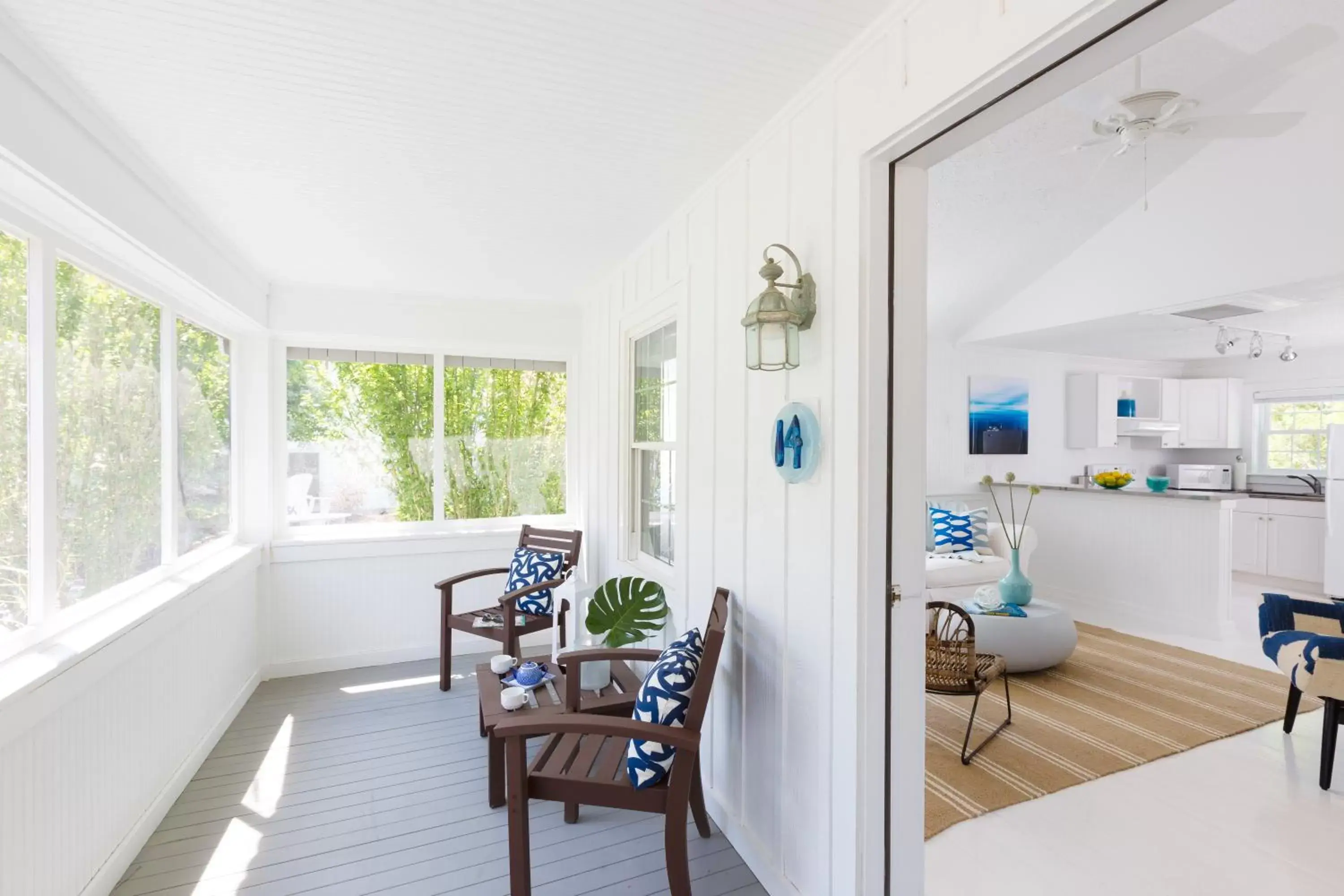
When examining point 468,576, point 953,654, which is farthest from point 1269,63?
point 468,576

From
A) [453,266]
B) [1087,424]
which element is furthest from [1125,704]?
[453,266]

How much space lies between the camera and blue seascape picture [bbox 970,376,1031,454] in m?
5.82

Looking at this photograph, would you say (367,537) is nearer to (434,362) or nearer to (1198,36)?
(434,362)

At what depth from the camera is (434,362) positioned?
4.64 metres

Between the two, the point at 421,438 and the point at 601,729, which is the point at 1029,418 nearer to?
the point at 421,438

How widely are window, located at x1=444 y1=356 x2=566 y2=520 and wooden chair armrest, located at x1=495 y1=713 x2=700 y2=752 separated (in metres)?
3.02

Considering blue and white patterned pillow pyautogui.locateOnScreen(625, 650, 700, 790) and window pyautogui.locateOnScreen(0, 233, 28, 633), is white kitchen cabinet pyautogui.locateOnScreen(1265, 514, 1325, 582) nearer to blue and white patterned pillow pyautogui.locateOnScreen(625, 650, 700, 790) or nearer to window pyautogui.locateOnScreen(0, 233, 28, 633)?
blue and white patterned pillow pyautogui.locateOnScreen(625, 650, 700, 790)

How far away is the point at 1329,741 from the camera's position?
2.62 meters

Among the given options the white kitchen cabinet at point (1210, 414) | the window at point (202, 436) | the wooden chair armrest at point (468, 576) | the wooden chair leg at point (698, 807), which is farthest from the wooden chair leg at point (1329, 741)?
the white kitchen cabinet at point (1210, 414)

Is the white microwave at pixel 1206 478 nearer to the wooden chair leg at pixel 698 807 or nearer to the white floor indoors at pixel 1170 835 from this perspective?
the white floor indoors at pixel 1170 835

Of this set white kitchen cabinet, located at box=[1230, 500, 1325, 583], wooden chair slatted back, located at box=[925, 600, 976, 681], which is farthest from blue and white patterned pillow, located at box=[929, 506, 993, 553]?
white kitchen cabinet, located at box=[1230, 500, 1325, 583]

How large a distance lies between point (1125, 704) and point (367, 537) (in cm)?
462

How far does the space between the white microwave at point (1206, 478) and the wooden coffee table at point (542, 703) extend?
7.22m

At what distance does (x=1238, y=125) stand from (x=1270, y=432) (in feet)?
20.3
